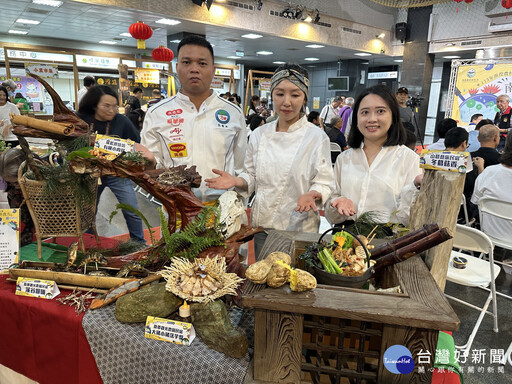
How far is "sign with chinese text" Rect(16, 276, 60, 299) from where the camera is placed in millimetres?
1299

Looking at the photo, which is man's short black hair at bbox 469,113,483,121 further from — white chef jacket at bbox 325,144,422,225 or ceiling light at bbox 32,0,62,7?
ceiling light at bbox 32,0,62,7

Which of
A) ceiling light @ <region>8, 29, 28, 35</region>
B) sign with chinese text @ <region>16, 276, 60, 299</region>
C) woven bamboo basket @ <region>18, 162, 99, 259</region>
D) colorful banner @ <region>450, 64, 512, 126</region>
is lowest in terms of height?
sign with chinese text @ <region>16, 276, 60, 299</region>

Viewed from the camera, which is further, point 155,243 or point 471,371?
point 471,371

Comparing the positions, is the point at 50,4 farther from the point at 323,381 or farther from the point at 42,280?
the point at 323,381

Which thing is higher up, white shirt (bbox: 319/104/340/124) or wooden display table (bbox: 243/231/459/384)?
white shirt (bbox: 319/104/340/124)

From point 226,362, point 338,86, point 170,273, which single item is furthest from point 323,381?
point 338,86

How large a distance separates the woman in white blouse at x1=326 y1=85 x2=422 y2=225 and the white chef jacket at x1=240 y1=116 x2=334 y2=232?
15cm

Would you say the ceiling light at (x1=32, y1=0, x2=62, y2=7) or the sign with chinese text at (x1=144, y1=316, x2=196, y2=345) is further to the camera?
the ceiling light at (x1=32, y1=0, x2=62, y2=7)

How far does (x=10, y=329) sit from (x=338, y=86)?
A: 13.8 m

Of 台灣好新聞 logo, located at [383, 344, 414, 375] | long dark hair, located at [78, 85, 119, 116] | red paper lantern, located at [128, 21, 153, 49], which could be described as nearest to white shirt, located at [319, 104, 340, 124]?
red paper lantern, located at [128, 21, 153, 49]

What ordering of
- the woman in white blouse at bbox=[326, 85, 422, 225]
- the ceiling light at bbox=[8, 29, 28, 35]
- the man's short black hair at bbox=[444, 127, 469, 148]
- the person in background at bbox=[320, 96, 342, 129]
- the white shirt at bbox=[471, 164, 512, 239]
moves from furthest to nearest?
the ceiling light at bbox=[8, 29, 28, 35], the person in background at bbox=[320, 96, 342, 129], the man's short black hair at bbox=[444, 127, 469, 148], the white shirt at bbox=[471, 164, 512, 239], the woman in white blouse at bbox=[326, 85, 422, 225]

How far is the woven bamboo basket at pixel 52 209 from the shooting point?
5.20ft

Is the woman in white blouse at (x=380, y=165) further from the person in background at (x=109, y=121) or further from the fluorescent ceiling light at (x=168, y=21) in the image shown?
the fluorescent ceiling light at (x=168, y=21)

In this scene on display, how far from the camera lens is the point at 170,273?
1241mm
